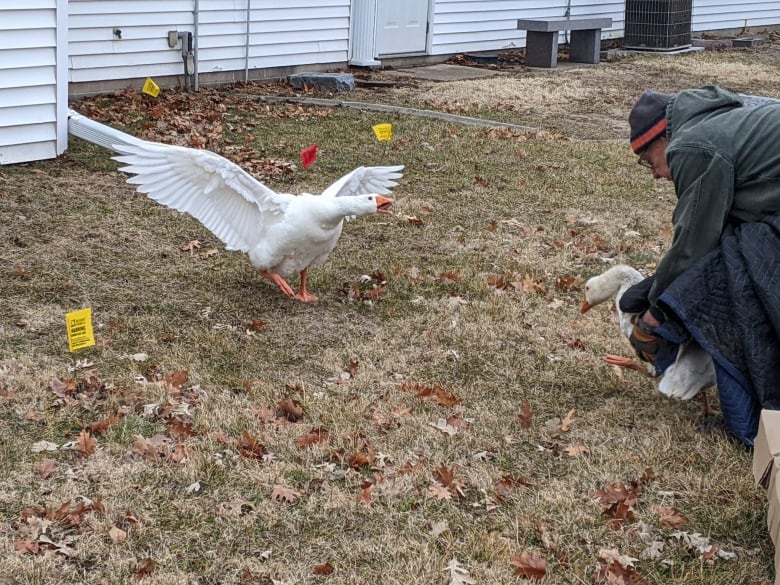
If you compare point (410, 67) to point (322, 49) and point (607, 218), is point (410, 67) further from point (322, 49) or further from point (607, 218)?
point (607, 218)

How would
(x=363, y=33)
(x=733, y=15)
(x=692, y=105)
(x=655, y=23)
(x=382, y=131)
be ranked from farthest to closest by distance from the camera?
(x=733, y=15) < (x=655, y=23) < (x=363, y=33) < (x=382, y=131) < (x=692, y=105)

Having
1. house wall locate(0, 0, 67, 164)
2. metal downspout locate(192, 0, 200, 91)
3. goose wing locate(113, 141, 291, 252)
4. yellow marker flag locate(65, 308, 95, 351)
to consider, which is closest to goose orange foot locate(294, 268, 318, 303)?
goose wing locate(113, 141, 291, 252)

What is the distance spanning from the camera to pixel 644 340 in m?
4.42

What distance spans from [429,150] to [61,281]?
477 cm

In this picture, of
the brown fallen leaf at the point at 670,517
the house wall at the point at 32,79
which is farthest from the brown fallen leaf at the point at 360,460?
the house wall at the point at 32,79

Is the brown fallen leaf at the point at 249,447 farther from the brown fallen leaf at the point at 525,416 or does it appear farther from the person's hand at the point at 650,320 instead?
the person's hand at the point at 650,320

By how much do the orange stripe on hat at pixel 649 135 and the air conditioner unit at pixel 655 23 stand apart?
16076 millimetres

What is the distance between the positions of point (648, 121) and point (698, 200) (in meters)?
0.43

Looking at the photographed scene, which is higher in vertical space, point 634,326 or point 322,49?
point 322,49

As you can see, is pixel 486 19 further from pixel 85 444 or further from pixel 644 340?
pixel 85 444

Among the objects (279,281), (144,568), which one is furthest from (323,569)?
(279,281)

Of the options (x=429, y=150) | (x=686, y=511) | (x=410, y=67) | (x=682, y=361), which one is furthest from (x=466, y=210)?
(x=410, y=67)

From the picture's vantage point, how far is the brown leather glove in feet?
14.4

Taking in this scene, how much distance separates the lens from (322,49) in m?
14.4
